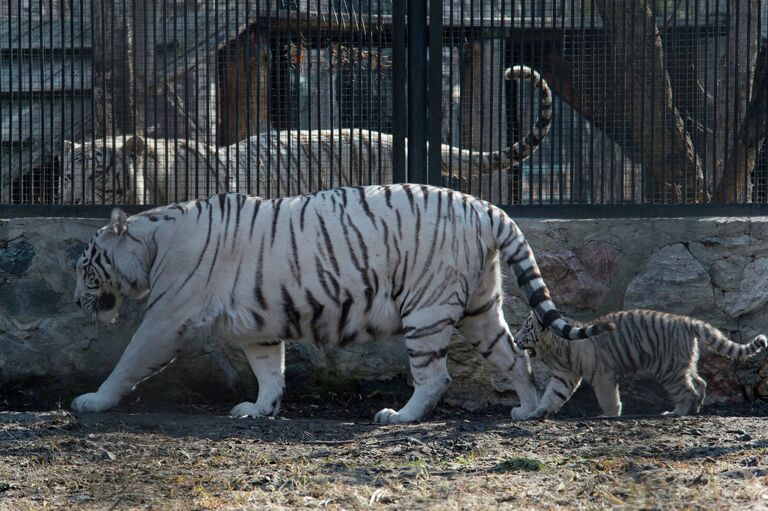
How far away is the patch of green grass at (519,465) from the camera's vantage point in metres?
4.90

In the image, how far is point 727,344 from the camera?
656 cm

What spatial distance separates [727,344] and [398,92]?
2.68 m

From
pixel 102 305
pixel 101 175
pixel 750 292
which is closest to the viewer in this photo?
pixel 102 305

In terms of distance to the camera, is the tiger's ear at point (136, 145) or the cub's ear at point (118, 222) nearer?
the cub's ear at point (118, 222)

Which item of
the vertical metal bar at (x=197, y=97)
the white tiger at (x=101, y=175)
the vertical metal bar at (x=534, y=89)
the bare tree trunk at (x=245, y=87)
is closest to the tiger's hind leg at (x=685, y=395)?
the vertical metal bar at (x=534, y=89)

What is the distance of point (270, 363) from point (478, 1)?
9.53ft

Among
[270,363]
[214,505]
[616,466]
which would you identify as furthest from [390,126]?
[214,505]

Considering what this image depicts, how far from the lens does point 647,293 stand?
7516 mm

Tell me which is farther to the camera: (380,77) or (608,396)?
(380,77)

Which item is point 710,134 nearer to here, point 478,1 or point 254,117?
point 478,1

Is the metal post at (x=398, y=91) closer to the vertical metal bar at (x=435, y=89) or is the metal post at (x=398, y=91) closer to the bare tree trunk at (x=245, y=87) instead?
the vertical metal bar at (x=435, y=89)

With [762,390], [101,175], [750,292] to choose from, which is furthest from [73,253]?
[762,390]

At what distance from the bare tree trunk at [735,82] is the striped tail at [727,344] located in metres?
1.51

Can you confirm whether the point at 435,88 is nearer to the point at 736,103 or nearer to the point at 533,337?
the point at 533,337
